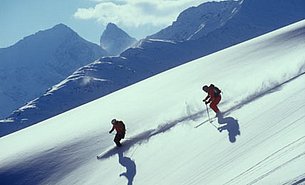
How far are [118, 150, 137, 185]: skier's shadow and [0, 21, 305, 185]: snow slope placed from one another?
6cm

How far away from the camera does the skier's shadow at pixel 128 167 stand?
52.9ft

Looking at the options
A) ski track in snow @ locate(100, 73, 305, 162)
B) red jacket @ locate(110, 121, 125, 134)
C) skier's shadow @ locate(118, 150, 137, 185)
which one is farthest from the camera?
red jacket @ locate(110, 121, 125, 134)

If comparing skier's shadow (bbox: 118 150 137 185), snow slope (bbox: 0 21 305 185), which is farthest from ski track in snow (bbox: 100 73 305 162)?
skier's shadow (bbox: 118 150 137 185)

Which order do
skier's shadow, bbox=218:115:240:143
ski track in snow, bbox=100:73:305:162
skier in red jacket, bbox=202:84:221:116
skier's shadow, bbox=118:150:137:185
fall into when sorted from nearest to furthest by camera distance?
skier's shadow, bbox=218:115:240:143 < skier's shadow, bbox=118:150:137:185 < skier in red jacket, bbox=202:84:221:116 < ski track in snow, bbox=100:73:305:162

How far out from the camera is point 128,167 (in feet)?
56.9

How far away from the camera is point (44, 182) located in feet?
64.3

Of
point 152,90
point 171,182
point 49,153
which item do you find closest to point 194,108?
point 49,153

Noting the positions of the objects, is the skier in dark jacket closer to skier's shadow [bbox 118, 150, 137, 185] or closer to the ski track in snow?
the ski track in snow

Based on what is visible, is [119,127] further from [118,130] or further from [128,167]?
[128,167]

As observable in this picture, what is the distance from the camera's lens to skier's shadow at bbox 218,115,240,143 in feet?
51.2

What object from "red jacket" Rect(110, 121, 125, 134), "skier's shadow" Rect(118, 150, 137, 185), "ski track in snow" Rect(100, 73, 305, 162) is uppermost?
"red jacket" Rect(110, 121, 125, 134)

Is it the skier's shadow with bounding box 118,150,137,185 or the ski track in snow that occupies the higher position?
the ski track in snow

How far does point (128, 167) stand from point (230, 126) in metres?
4.01

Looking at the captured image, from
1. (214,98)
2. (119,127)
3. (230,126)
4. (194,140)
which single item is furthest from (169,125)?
(230,126)
